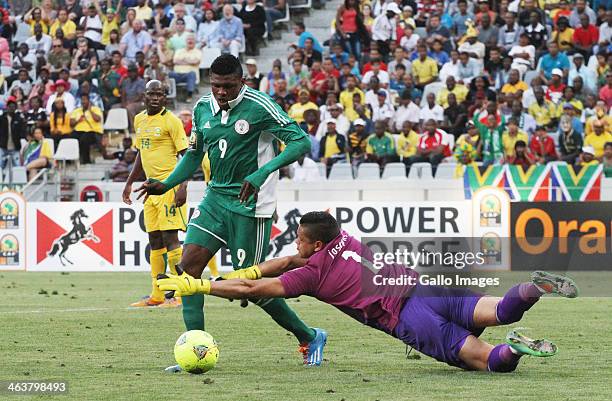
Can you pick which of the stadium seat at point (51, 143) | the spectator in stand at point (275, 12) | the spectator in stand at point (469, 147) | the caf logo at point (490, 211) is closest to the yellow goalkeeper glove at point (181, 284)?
the caf logo at point (490, 211)

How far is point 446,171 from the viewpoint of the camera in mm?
23609

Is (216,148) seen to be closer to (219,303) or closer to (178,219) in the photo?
(178,219)

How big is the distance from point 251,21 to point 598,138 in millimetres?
9825

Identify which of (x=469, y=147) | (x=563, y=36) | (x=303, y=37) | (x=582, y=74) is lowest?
(x=469, y=147)

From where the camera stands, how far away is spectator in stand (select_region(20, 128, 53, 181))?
26.9 meters

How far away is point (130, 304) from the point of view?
16250mm

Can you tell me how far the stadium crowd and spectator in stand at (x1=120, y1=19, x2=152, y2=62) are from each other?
3 cm

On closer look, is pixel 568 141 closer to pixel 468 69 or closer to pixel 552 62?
pixel 552 62

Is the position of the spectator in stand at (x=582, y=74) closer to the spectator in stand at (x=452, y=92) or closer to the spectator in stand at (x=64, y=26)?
the spectator in stand at (x=452, y=92)

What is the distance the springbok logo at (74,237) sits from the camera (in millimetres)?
22984

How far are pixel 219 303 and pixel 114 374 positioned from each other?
7.56 meters

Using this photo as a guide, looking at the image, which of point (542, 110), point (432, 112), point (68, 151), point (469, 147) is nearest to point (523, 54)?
point (542, 110)

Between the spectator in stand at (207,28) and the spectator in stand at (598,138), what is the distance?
9.91m

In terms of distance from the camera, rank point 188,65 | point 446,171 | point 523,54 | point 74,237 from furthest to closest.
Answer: point 188,65, point 523,54, point 446,171, point 74,237
